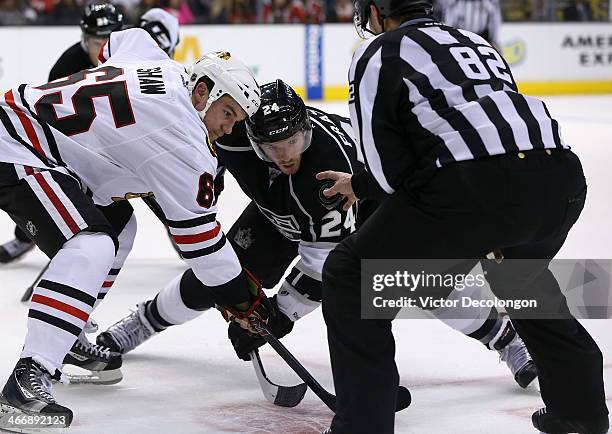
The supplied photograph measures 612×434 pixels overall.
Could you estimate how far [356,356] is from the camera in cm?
198

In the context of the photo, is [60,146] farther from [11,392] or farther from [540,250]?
[540,250]

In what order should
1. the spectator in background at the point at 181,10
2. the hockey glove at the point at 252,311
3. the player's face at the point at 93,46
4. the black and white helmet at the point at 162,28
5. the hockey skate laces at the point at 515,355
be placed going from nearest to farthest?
the hockey glove at the point at 252,311 < the hockey skate laces at the point at 515,355 < the player's face at the point at 93,46 < the black and white helmet at the point at 162,28 < the spectator in background at the point at 181,10

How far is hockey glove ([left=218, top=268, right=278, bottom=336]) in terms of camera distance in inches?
100

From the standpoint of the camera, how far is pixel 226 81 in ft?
7.87

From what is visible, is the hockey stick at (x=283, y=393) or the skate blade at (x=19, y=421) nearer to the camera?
the skate blade at (x=19, y=421)

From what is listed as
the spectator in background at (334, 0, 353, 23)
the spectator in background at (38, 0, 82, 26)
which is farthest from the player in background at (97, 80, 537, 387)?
the spectator in background at (334, 0, 353, 23)

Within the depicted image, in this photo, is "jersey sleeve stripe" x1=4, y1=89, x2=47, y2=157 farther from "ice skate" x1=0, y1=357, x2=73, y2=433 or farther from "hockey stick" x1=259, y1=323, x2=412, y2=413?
"hockey stick" x1=259, y1=323, x2=412, y2=413

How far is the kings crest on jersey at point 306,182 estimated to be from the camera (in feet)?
8.59

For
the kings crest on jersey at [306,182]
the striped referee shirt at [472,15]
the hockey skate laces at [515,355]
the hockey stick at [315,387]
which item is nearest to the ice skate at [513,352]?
the hockey skate laces at [515,355]

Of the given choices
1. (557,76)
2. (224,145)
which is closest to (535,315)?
(224,145)

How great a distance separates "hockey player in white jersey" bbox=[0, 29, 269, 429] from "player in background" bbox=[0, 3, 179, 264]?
71.9 inches

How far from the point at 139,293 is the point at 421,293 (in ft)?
6.30

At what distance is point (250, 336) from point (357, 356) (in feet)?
2.47

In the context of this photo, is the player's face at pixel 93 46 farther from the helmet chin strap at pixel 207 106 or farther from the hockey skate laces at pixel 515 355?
the hockey skate laces at pixel 515 355
